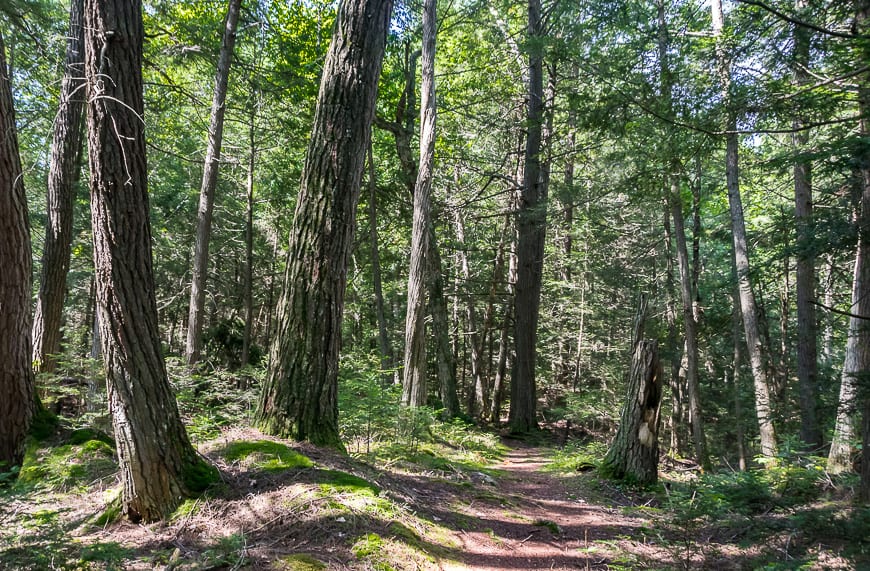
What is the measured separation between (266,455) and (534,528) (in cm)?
258

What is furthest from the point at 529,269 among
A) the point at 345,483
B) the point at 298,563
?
the point at 298,563

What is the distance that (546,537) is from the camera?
4430 mm

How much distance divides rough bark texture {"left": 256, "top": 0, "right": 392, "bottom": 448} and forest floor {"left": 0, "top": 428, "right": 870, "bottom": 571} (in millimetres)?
355

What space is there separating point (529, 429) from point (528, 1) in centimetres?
1171

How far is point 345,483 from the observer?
12.8 ft

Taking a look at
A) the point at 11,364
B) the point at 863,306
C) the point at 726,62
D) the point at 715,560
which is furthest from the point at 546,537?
the point at 726,62

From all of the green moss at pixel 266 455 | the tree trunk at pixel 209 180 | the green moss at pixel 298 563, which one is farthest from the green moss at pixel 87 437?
A: the tree trunk at pixel 209 180

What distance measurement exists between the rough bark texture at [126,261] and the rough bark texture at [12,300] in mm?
2133

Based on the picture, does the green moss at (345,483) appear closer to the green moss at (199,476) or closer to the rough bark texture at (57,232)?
the green moss at (199,476)

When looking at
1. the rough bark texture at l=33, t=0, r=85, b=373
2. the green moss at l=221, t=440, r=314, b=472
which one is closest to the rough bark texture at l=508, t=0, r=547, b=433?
the rough bark texture at l=33, t=0, r=85, b=373

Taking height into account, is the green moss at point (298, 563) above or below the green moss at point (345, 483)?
below

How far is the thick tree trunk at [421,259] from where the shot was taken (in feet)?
28.4

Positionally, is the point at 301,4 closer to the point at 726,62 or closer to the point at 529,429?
the point at 726,62

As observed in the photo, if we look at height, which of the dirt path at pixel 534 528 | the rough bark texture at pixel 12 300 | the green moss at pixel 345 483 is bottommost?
the dirt path at pixel 534 528
